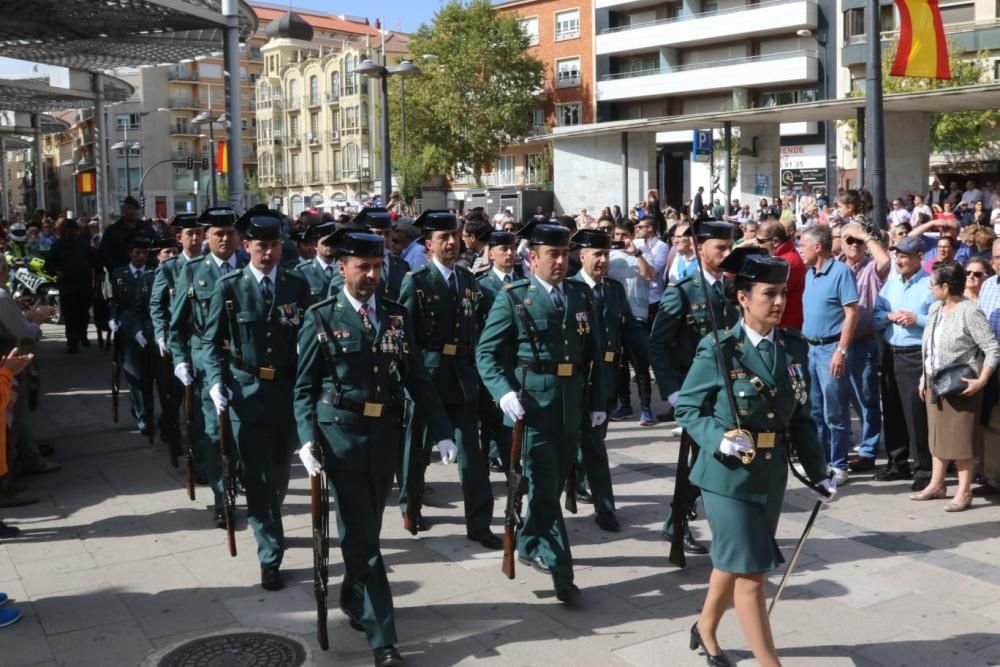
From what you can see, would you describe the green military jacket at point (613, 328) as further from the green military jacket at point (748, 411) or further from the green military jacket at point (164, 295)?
the green military jacket at point (164, 295)

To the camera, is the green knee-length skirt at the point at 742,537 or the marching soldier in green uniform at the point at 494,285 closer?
the green knee-length skirt at the point at 742,537

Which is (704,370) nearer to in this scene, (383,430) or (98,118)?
(383,430)

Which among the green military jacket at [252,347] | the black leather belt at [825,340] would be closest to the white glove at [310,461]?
the green military jacket at [252,347]

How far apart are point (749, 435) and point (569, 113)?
5762 centimetres

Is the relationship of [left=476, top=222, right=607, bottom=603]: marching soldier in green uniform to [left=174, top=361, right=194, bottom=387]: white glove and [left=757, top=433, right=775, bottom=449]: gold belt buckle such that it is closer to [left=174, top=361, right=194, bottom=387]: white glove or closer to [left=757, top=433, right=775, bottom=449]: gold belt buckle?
[left=757, top=433, right=775, bottom=449]: gold belt buckle

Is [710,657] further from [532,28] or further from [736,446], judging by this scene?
[532,28]

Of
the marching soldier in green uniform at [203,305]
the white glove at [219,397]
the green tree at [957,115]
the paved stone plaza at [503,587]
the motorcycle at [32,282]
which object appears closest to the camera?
the paved stone plaza at [503,587]

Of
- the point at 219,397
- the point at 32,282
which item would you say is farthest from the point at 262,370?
the point at 32,282

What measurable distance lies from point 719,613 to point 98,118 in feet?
72.9

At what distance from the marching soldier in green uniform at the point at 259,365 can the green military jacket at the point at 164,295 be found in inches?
94.5

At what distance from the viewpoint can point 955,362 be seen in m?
7.64

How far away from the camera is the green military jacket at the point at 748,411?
4645 mm

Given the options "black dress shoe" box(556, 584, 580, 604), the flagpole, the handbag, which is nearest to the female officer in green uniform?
"black dress shoe" box(556, 584, 580, 604)

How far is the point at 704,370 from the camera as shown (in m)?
4.77
